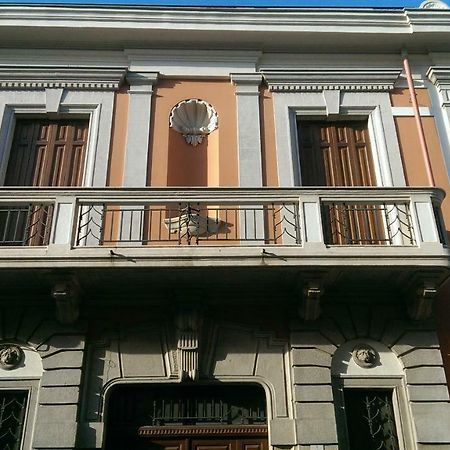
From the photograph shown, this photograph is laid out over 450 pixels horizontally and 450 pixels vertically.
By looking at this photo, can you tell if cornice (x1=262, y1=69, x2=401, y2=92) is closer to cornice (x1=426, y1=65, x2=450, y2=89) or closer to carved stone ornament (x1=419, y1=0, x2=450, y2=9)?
cornice (x1=426, y1=65, x2=450, y2=89)

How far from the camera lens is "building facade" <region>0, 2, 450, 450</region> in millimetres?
7551

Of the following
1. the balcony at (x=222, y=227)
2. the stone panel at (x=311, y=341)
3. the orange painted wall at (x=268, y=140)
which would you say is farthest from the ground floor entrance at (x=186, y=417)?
the orange painted wall at (x=268, y=140)

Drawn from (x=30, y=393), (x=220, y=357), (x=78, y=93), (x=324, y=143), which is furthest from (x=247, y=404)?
(x=78, y=93)

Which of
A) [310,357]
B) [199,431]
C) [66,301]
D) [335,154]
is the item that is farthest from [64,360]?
[335,154]

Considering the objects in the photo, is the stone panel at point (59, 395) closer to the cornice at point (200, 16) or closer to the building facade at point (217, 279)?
the building facade at point (217, 279)

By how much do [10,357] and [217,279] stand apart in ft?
9.32

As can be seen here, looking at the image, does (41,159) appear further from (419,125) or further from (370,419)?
(370,419)

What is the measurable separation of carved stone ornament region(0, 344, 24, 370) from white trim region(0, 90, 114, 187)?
311cm

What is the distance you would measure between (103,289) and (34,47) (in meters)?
5.08

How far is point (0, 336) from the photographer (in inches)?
314

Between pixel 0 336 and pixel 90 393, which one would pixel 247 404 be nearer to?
pixel 90 393

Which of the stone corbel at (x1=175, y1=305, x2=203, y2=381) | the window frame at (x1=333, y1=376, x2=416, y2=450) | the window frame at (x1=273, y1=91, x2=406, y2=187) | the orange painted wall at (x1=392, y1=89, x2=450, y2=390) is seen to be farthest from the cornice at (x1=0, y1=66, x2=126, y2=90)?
the window frame at (x1=333, y1=376, x2=416, y2=450)

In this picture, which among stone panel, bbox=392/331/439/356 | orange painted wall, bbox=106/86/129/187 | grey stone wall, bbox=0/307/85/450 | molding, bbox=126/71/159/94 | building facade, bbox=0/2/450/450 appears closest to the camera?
grey stone wall, bbox=0/307/85/450

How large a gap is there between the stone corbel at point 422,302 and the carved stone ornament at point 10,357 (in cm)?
516
